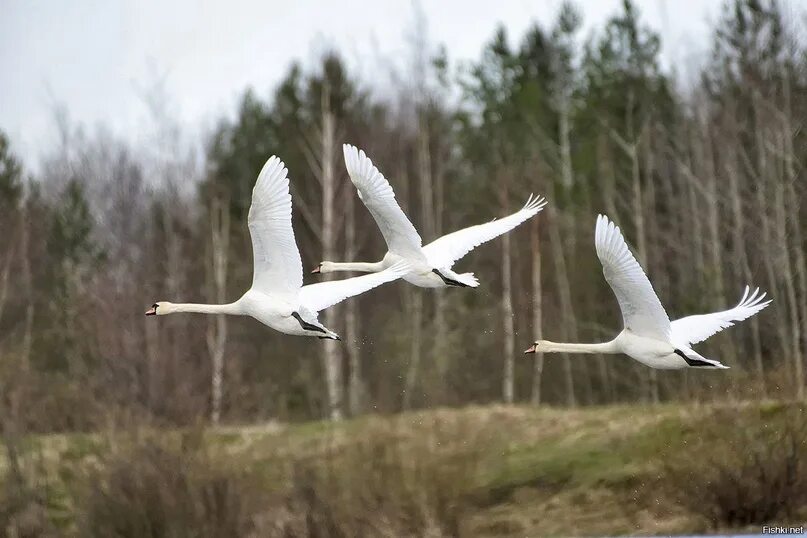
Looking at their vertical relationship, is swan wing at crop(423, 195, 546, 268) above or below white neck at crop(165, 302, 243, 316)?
above

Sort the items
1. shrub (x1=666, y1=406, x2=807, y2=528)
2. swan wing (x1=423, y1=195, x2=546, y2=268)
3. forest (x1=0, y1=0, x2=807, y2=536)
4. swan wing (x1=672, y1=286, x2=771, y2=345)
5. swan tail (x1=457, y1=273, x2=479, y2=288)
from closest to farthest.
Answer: swan wing (x1=672, y1=286, x2=771, y2=345) < swan tail (x1=457, y1=273, x2=479, y2=288) < swan wing (x1=423, y1=195, x2=546, y2=268) < shrub (x1=666, y1=406, x2=807, y2=528) < forest (x1=0, y1=0, x2=807, y2=536)

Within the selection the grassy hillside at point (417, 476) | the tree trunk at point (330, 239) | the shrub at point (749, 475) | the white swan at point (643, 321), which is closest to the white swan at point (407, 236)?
the white swan at point (643, 321)

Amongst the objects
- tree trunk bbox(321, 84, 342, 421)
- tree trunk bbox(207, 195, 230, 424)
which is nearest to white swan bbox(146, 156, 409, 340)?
tree trunk bbox(207, 195, 230, 424)

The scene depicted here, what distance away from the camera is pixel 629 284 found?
48.6ft

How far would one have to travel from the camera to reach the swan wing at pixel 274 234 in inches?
585

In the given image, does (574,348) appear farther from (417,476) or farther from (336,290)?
(417,476)

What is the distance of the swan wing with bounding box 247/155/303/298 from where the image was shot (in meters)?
14.9

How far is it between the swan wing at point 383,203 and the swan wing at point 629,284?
277 cm

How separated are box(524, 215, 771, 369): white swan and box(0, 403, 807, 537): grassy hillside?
4.33 meters

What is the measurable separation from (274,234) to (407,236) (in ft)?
8.85

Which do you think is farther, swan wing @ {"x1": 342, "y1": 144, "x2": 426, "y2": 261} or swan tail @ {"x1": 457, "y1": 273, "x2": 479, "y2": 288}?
swan tail @ {"x1": 457, "y1": 273, "x2": 479, "y2": 288}

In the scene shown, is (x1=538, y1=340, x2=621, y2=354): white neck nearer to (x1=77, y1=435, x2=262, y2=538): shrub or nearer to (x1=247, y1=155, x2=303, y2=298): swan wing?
(x1=247, y1=155, x2=303, y2=298): swan wing

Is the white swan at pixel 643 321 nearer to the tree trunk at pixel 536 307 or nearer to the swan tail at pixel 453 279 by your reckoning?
the swan tail at pixel 453 279

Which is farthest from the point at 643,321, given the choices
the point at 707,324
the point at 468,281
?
the point at 468,281
